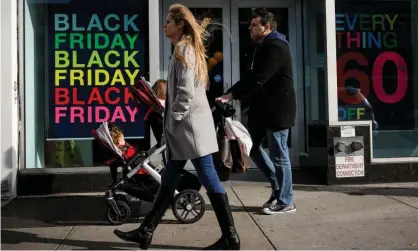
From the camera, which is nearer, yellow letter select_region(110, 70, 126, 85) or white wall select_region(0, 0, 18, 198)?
white wall select_region(0, 0, 18, 198)

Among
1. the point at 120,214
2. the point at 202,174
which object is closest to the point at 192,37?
the point at 202,174

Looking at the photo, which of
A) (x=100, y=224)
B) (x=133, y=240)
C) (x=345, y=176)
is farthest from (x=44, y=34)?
(x=345, y=176)

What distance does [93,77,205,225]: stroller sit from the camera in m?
5.09

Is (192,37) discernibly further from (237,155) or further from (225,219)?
(225,219)

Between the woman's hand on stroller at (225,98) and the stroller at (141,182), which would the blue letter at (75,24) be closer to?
the stroller at (141,182)

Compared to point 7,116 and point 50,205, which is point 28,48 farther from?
point 50,205

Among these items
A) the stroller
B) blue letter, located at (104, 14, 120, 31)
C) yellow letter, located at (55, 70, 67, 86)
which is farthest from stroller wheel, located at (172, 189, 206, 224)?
blue letter, located at (104, 14, 120, 31)

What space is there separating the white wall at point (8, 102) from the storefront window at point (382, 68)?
445 cm

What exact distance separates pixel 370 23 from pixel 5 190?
→ 558cm

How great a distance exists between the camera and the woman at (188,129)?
4121 mm

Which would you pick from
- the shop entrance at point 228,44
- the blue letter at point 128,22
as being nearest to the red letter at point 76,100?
the blue letter at point 128,22

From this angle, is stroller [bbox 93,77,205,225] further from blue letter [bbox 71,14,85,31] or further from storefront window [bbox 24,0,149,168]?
blue letter [bbox 71,14,85,31]

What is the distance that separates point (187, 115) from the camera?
416 centimetres

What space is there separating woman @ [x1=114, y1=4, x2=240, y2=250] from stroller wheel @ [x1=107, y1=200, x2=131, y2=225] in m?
0.86
